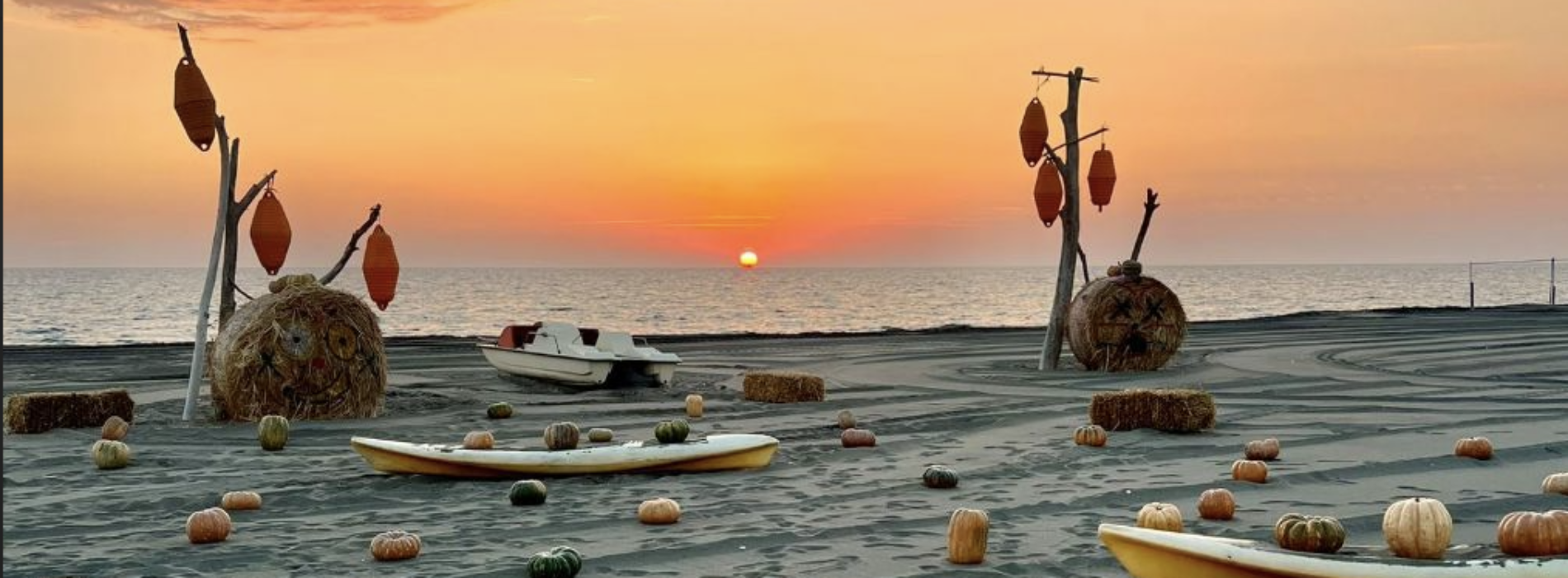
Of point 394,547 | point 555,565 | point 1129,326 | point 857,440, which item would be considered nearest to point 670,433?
point 857,440

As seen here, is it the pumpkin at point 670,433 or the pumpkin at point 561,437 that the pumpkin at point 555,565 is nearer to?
the pumpkin at point 670,433

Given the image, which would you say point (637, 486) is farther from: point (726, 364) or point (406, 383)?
point (726, 364)

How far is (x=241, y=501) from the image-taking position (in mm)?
10414

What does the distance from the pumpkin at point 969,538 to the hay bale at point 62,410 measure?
11682mm

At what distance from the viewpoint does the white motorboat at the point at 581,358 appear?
21.0 metres

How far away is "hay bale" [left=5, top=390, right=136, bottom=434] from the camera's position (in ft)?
52.0

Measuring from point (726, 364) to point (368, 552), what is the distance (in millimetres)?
18578

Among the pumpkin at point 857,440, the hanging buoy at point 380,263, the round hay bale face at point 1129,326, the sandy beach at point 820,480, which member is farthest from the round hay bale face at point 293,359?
the round hay bale face at point 1129,326

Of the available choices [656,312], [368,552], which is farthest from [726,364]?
[656,312]

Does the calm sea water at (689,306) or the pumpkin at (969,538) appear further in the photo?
the calm sea water at (689,306)

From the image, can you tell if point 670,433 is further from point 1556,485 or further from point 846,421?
point 1556,485

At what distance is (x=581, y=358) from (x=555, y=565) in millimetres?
13240

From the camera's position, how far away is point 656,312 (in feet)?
309

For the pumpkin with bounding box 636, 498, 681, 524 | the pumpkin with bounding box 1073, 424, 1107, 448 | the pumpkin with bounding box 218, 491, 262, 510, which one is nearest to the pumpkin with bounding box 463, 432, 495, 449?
the pumpkin with bounding box 218, 491, 262, 510
